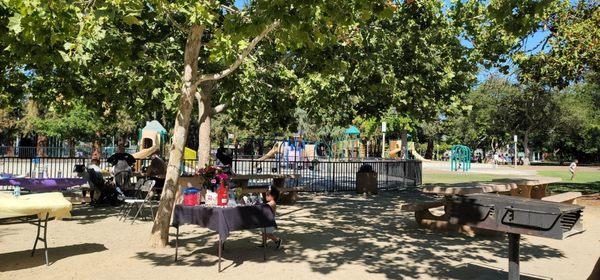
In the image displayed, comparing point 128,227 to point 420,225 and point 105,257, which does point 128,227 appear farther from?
point 420,225

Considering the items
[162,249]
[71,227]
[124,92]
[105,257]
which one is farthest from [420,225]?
[124,92]

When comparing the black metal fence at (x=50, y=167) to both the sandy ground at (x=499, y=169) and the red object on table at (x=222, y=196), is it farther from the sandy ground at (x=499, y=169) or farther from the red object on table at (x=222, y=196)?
the sandy ground at (x=499, y=169)

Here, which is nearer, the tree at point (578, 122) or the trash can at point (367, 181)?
the trash can at point (367, 181)

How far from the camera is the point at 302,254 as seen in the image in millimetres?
7832

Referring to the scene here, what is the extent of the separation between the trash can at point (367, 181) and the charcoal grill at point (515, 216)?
12.4m

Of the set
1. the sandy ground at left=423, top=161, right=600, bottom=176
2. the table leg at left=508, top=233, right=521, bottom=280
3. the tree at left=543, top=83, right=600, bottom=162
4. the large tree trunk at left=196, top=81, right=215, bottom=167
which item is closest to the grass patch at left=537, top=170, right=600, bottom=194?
the sandy ground at left=423, top=161, right=600, bottom=176

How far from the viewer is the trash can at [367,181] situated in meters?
18.0

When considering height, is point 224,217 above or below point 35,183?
below

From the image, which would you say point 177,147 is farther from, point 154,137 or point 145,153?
point 154,137

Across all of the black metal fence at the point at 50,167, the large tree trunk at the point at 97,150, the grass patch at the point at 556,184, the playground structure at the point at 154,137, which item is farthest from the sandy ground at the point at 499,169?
the large tree trunk at the point at 97,150

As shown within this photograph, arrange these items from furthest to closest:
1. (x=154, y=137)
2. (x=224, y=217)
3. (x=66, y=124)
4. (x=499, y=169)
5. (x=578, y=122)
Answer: (x=578, y=122)
(x=499, y=169)
(x=66, y=124)
(x=154, y=137)
(x=224, y=217)

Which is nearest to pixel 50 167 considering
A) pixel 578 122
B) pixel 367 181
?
pixel 367 181

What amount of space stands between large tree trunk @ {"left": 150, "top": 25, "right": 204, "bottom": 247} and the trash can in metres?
10.7

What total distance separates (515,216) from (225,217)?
12.4ft
